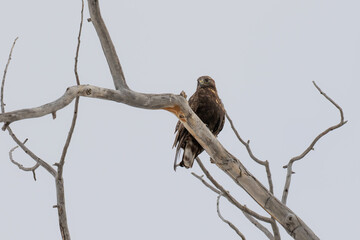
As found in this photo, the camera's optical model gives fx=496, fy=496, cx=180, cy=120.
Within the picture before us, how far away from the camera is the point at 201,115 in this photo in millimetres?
4262

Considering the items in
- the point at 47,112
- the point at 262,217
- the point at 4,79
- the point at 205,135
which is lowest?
the point at 262,217

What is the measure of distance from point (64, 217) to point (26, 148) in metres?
0.53

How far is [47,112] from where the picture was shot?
2184 mm

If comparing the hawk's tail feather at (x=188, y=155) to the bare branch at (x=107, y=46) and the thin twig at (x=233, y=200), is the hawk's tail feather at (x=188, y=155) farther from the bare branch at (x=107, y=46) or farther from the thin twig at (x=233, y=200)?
the bare branch at (x=107, y=46)

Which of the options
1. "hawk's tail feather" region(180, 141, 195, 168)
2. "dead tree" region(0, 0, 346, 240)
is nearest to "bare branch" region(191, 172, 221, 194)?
"dead tree" region(0, 0, 346, 240)

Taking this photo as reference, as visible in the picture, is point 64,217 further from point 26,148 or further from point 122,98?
point 122,98

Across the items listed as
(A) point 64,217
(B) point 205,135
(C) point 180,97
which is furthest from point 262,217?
(A) point 64,217

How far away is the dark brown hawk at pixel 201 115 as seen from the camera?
4.00m

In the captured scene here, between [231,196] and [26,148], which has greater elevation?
[26,148]

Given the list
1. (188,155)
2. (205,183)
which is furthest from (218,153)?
(188,155)

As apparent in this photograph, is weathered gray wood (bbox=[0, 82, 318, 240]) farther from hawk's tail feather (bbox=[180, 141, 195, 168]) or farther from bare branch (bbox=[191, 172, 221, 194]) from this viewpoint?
hawk's tail feather (bbox=[180, 141, 195, 168])

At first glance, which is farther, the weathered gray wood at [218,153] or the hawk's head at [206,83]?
the hawk's head at [206,83]

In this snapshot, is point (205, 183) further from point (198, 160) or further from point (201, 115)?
point (201, 115)

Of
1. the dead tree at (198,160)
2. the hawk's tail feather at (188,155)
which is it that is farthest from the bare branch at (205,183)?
the hawk's tail feather at (188,155)
